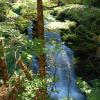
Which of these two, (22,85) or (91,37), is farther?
(91,37)

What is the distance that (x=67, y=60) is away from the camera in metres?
16.8

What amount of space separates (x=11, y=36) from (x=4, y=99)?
5.32 feet

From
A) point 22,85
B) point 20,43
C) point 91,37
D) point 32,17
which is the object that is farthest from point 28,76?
point 91,37

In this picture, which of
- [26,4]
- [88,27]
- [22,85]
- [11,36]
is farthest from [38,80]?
[88,27]

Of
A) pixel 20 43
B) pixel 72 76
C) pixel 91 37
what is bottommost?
pixel 72 76

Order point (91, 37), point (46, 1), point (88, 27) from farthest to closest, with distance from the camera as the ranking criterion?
point (91, 37)
point (88, 27)
point (46, 1)

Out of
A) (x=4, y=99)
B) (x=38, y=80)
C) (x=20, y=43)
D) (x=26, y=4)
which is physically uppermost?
(x=26, y=4)

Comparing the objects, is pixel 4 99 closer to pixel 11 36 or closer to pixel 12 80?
pixel 12 80

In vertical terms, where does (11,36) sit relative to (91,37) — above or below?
above

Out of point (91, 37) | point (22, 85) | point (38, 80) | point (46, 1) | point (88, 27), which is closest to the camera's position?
point (38, 80)

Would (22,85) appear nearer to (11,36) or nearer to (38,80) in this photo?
(38,80)

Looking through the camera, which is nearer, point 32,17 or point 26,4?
point 26,4

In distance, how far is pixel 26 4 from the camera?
8656 millimetres

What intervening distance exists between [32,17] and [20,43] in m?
1.48
